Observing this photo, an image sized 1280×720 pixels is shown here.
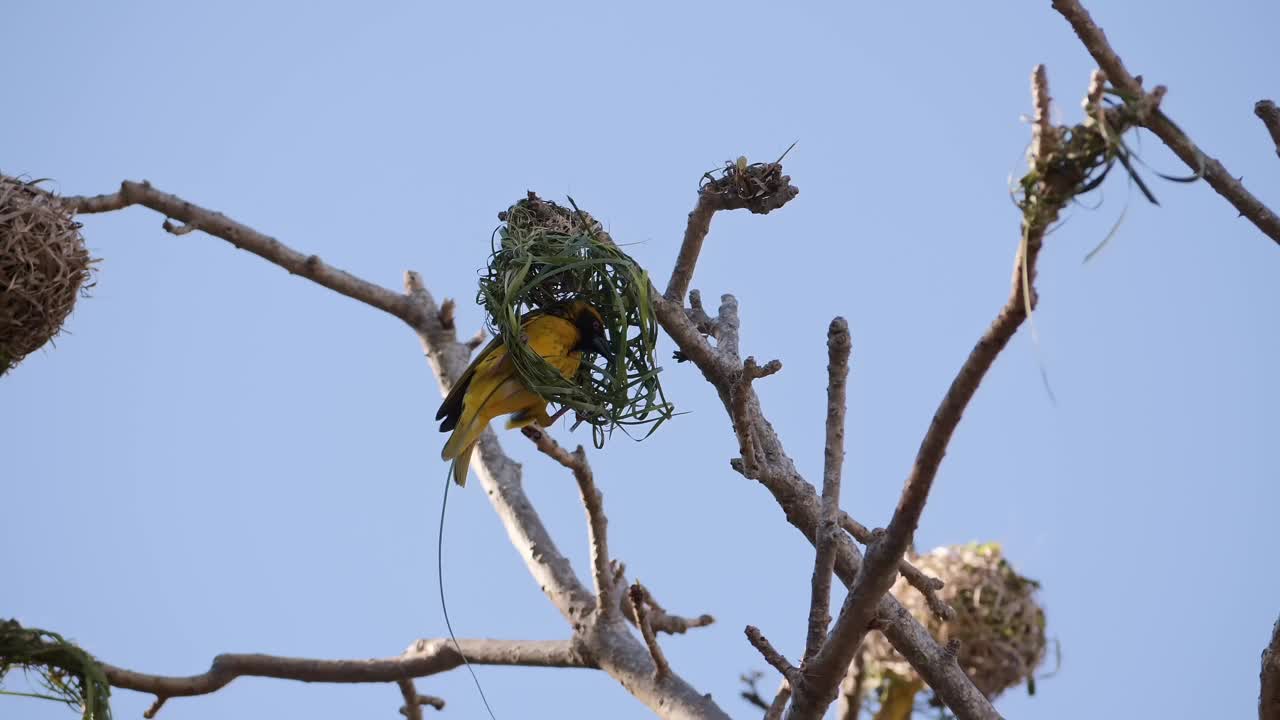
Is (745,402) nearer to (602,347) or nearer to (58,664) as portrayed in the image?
(602,347)

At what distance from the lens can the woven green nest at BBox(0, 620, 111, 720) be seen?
3.32 meters

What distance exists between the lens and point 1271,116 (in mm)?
2629

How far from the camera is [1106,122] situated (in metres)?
1.51

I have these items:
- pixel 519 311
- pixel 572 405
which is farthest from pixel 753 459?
pixel 519 311

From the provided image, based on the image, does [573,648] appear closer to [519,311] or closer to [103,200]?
[519,311]

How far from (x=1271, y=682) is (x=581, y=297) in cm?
170

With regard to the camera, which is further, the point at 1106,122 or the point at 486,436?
the point at 486,436

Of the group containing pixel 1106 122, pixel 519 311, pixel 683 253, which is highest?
pixel 683 253

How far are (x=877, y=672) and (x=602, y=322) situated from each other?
2096mm

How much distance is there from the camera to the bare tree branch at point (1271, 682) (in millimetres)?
2357

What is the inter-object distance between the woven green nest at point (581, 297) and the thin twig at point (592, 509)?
0.53 metres

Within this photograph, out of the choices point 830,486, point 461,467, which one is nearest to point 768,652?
point 830,486

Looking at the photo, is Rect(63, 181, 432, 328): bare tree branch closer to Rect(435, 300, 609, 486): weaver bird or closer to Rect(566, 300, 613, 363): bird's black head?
Rect(435, 300, 609, 486): weaver bird

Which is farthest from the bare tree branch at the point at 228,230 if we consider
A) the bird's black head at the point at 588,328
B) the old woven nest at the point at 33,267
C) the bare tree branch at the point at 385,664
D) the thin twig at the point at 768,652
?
the thin twig at the point at 768,652
